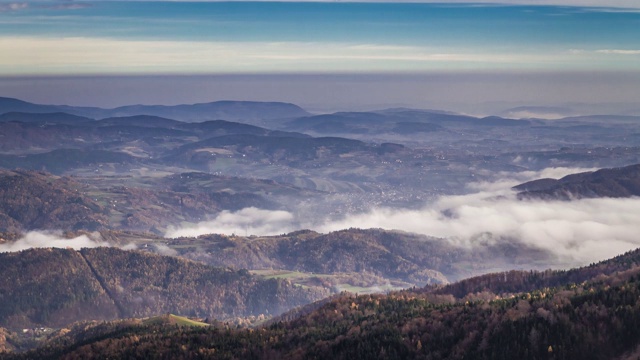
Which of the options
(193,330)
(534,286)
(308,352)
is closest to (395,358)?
(308,352)

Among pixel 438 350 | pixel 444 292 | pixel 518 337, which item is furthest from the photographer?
pixel 444 292

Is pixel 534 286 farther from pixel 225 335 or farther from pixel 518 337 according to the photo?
pixel 518 337

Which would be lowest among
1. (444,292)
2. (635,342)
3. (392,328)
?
(444,292)

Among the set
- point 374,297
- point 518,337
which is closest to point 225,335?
point 374,297

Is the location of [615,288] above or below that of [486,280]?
above

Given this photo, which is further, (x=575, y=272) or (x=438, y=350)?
(x=575, y=272)

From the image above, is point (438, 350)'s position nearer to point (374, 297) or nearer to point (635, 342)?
point (635, 342)

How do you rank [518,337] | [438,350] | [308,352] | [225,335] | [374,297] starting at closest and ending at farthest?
[518,337] → [438,350] → [308,352] → [225,335] → [374,297]
